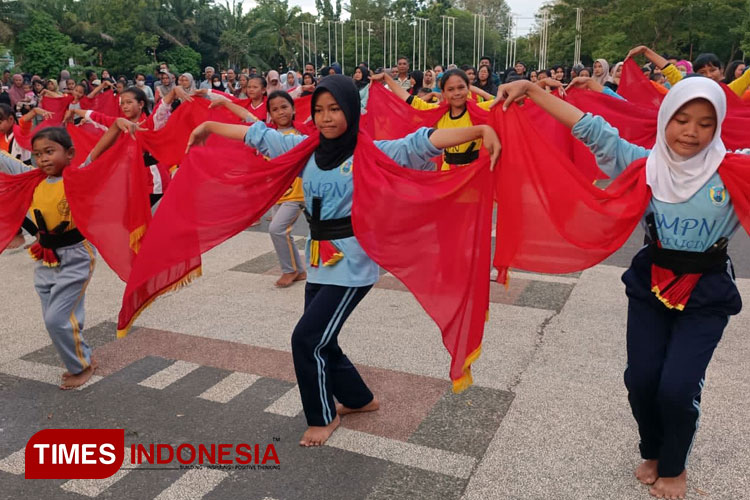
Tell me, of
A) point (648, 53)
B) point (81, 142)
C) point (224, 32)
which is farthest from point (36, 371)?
point (224, 32)

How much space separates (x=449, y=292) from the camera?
3496mm

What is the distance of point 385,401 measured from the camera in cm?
432

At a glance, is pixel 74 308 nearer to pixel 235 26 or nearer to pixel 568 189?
pixel 568 189

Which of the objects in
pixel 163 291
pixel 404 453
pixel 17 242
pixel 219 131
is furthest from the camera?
pixel 17 242

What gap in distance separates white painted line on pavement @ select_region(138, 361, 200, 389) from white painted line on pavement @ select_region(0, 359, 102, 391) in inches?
15.0

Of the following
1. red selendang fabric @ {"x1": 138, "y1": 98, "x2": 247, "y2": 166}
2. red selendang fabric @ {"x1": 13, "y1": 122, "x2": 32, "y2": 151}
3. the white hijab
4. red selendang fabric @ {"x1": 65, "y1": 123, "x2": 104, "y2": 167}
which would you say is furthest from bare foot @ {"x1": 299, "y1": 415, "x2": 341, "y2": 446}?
red selendang fabric @ {"x1": 13, "y1": 122, "x2": 32, "y2": 151}

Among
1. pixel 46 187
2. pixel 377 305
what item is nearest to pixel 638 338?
pixel 377 305

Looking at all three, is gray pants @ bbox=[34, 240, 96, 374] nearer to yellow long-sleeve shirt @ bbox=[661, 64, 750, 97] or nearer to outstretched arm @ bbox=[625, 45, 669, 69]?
outstretched arm @ bbox=[625, 45, 669, 69]

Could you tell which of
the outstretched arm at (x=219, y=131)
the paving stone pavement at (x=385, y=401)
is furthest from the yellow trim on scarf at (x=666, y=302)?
the outstretched arm at (x=219, y=131)

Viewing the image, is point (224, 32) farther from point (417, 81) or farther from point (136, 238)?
point (136, 238)

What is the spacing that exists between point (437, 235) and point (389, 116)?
522 cm

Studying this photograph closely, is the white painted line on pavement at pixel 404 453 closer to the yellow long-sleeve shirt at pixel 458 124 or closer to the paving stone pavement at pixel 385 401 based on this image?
the paving stone pavement at pixel 385 401

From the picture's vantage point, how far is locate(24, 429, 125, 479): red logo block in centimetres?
361

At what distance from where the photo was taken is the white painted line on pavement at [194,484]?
3365 mm
